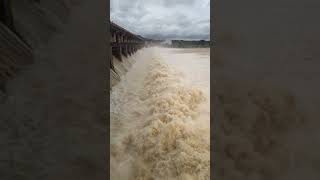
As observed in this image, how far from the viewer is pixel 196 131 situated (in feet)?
4.40

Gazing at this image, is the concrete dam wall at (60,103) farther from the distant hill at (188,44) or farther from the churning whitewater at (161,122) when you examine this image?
the distant hill at (188,44)

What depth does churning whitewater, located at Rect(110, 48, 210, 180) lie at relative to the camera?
132 centimetres

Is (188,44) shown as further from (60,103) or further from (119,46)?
(60,103)

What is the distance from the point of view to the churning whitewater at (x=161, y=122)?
52.1 inches

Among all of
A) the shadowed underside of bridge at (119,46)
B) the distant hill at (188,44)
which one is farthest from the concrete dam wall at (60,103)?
the distant hill at (188,44)

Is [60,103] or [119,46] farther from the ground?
[119,46]

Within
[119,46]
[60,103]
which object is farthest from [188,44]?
[60,103]

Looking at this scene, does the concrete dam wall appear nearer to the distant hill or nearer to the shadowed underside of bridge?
the shadowed underside of bridge

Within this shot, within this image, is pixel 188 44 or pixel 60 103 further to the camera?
pixel 188 44

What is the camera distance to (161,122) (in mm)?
1358

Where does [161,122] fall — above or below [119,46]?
below
